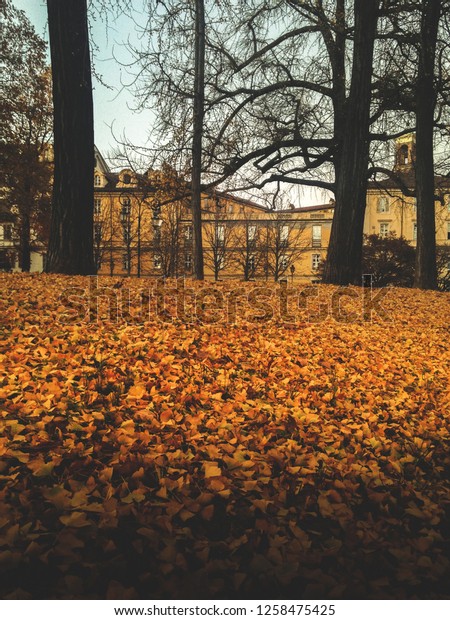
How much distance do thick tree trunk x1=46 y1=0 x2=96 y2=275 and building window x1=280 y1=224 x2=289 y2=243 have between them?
3848 cm

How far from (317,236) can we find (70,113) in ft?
158

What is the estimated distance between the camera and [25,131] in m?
21.1

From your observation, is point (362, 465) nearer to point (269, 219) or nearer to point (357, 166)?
point (357, 166)

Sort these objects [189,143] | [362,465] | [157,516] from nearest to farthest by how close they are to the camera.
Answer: [157,516]
[362,465]
[189,143]

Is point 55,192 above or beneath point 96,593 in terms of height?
above

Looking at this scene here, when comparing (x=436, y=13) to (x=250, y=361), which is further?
(x=436, y=13)

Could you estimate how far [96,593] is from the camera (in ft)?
6.05

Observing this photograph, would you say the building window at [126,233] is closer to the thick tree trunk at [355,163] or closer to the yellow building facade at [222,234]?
the yellow building facade at [222,234]

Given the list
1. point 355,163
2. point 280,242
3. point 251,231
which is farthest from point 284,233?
point 355,163

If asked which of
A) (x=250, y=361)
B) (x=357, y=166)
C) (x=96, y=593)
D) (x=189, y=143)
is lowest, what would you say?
(x=96, y=593)

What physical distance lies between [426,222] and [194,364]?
10.3m

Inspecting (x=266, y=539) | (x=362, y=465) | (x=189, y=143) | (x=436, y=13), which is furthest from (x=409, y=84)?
(x=266, y=539)

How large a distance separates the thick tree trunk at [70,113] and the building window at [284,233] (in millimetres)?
38477

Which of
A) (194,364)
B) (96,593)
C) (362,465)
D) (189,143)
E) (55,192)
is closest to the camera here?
(96,593)
